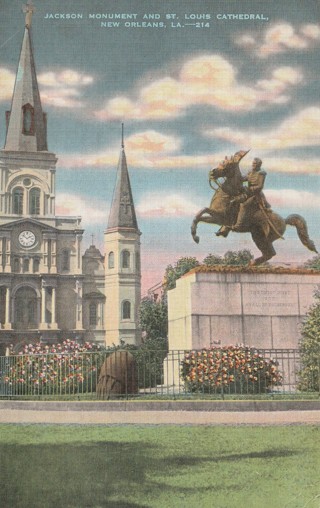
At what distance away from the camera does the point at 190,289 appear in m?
17.0

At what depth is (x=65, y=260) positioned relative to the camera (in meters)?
59.6

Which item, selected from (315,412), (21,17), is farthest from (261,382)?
(21,17)

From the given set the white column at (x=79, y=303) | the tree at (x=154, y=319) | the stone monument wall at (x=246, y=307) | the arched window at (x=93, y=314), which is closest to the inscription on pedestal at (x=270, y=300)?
the stone monument wall at (x=246, y=307)

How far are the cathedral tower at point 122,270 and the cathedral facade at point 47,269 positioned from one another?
0.12 metres

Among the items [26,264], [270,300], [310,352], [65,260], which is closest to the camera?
[310,352]

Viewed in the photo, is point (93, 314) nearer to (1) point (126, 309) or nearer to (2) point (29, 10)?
(1) point (126, 309)

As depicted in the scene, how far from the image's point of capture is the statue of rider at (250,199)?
15922mm

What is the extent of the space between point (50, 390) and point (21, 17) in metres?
8.84

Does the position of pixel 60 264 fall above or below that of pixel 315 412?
above

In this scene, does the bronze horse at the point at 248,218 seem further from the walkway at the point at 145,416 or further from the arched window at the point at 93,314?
the arched window at the point at 93,314

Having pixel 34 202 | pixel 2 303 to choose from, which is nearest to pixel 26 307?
pixel 2 303

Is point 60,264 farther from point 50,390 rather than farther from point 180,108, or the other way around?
point 180,108

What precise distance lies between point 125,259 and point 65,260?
485 inches

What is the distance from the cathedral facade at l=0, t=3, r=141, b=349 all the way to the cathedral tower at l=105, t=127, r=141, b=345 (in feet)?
0.39
